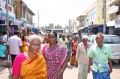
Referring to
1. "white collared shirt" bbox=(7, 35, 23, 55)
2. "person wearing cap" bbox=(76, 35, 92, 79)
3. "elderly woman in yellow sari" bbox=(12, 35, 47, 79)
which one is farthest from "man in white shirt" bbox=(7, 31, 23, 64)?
"elderly woman in yellow sari" bbox=(12, 35, 47, 79)

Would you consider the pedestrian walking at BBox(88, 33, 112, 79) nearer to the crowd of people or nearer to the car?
the crowd of people

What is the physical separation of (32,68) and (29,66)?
5 centimetres

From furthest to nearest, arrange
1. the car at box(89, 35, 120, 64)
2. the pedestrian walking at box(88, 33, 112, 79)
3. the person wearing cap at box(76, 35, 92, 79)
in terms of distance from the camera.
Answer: the car at box(89, 35, 120, 64)
the person wearing cap at box(76, 35, 92, 79)
the pedestrian walking at box(88, 33, 112, 79)

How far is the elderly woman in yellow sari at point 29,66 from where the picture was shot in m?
3.32

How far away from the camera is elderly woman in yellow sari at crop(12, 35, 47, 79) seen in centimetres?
332

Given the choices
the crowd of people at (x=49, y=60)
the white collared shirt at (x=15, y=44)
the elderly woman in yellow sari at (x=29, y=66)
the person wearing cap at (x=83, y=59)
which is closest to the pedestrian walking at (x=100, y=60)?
the crowd of people at (x=49, y=60)

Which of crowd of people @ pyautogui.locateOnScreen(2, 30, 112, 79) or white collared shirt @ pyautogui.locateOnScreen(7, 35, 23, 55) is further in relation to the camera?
white collared shirt @ pyautogui.locateOnScreen(7, 35, 23, 55)

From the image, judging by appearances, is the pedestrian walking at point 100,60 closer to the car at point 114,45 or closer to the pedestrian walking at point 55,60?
the pedestrian walking at point 55,60

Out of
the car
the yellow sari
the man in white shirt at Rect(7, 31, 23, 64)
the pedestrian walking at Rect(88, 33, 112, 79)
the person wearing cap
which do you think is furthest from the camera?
the car

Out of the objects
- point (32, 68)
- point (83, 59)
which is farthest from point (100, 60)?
point (32, 68)

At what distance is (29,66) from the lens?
3311 millimetres

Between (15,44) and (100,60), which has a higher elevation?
(15,44)

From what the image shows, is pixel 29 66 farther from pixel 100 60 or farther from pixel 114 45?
pixel 114 45

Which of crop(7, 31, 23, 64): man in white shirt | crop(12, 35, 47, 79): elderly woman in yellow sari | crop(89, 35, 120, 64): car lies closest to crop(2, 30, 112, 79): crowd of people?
crop(12, 35, 47, 79): elderly woman in yellow sari
